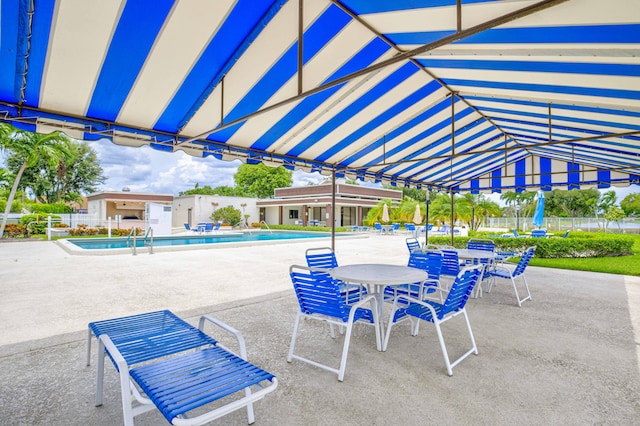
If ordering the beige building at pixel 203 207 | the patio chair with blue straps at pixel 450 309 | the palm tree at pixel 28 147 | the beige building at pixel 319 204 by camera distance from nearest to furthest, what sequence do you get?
the patio chair with blue straps at pixel 450 309
the palm tree at pixel 28 147
the beige building at pixel 319 204
the beige building at pixel 203 207

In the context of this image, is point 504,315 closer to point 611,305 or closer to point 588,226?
point 611,305

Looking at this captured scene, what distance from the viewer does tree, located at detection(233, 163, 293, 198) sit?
45.2m

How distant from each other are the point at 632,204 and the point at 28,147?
157 ft

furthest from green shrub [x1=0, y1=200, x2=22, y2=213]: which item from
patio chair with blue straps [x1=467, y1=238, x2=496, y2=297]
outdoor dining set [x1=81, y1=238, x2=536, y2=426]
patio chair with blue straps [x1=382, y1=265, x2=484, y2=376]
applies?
patio chair with blue straps [x1=382, y1=265, x2=484, y2=376]

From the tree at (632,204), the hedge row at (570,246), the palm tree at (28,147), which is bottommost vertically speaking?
the hedge row at (570,246)

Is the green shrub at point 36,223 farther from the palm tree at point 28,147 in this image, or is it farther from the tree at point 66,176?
the tree at point 66,176

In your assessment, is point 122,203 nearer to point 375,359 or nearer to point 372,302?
point 372,302

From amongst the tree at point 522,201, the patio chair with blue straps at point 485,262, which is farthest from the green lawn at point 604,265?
the tree at point 522,201

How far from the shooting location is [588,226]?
1192 inches

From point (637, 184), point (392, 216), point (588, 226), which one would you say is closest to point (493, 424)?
point (637, 184)

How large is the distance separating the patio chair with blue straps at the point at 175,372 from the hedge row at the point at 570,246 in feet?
34.5

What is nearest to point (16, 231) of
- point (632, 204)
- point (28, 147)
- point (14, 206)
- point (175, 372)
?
point (28, 147)

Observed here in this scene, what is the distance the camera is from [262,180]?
149 ft

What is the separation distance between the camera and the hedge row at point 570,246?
10.0 metres
